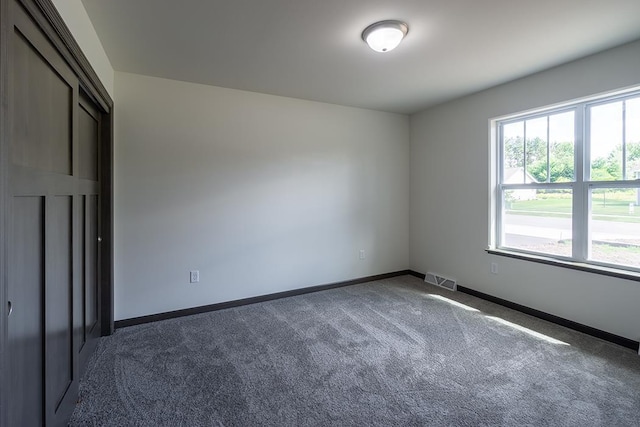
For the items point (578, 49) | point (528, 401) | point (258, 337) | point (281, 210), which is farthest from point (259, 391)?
point (578, 49)

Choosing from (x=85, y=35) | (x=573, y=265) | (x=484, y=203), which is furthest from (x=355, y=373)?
(x=85, y=35)

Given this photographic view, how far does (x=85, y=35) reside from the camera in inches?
77.0

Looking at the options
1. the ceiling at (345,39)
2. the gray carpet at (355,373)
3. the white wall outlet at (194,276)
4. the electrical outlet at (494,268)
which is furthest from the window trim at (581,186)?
the white wall outlet at (194,276)

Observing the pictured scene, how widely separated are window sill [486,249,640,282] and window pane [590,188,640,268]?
5.2 inches

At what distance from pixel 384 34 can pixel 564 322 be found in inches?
124

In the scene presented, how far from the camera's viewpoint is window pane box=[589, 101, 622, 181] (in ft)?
8.62

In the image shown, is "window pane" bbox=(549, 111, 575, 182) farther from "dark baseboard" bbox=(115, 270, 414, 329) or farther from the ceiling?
"dark baseboard" bbox=(115, 270, 414, 329)

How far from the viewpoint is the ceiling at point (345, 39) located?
6.42 ft

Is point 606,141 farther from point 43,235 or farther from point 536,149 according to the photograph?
point 43,235

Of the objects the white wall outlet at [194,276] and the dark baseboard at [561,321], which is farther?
the white wall outlet at [194,276]

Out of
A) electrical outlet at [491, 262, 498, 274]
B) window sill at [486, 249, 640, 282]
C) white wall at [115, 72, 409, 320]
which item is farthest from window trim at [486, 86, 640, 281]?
white wall at [115, 72, 409, 320]

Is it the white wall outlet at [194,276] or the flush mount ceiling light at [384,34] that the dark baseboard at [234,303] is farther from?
the flush mount ceiling light at [384,34]

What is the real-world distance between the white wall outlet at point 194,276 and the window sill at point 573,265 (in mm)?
3443

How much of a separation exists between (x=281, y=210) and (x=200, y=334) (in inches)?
64.8
